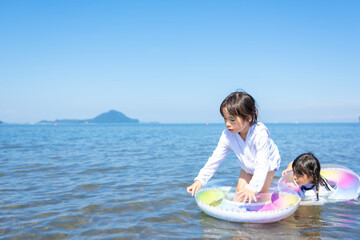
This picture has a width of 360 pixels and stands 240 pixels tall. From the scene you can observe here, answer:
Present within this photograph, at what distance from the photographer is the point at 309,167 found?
4148mm

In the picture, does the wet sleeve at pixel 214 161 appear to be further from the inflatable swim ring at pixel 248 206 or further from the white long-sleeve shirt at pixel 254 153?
the inflatable swim ring at pixel 248 206

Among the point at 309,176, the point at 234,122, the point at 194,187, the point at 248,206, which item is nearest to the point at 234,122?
the point at 234,122

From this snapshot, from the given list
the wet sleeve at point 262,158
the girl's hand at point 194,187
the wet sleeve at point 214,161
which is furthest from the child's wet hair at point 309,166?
the girl's hand at point 194,187

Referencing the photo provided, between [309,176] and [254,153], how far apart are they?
1180 millimetres

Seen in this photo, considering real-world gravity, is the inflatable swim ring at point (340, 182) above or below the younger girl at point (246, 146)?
below

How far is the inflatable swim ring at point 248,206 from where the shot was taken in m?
3.33

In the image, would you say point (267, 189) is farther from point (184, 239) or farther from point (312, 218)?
point (184, 239)

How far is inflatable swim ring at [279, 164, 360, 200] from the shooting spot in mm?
4514

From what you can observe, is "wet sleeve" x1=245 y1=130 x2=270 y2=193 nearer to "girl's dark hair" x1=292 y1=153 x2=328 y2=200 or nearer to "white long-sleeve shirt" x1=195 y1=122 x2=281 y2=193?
"white long-sleeve shirt" x1=195 y1=122 x2=281 y2=193

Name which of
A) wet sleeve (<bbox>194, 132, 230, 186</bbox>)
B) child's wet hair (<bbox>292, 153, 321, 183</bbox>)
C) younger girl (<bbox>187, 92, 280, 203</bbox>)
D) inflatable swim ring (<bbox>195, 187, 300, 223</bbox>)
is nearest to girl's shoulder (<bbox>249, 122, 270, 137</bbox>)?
younger girl (<bbox>187, 92, 280, 203</bbox>)

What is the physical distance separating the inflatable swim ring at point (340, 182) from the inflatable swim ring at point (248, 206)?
29.1 inches

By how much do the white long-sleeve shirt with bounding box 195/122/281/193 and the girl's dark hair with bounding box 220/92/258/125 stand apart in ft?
1.02

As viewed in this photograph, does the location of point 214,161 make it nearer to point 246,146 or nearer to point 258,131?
point 246,146

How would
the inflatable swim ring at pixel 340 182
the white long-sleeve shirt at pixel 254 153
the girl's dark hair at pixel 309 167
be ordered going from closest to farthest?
the white long-sleeve shirt at pixel 254 153 → the girl's dark hair at pixel 309 167 → the inflatable swim ring at pixel 340 182
